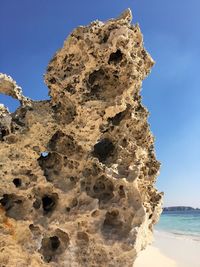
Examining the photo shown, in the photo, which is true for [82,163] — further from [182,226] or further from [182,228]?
[182,226]

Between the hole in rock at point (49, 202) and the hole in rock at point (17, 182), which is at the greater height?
the hole in rock at point (17, 182)

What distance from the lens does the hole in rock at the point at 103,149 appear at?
5.29 meters

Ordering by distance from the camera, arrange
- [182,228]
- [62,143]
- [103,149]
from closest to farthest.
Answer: [62,143] → [103,149] → [182,228]

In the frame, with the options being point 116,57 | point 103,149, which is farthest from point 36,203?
point 116,57

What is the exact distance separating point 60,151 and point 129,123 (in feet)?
3.57

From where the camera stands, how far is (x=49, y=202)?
16.8 ft

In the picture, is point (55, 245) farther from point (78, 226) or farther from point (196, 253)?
point (196, 253)

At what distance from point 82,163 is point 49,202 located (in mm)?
750

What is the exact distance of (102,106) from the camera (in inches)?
193

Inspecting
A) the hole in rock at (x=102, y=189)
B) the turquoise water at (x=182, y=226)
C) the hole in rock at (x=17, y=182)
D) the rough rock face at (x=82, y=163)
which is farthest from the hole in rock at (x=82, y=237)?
the turquoise water at (x=182, y=226)

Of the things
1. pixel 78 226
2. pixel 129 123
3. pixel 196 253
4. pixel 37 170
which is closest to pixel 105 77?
pixel 129 123

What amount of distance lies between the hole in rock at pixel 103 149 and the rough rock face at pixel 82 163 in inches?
0.6

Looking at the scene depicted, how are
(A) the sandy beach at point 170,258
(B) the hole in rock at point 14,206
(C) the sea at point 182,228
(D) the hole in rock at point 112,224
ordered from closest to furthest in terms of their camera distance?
(D) the hole in rock at point 112,224
(B) the hole in rock at point 14,206
(A) the sandy beach at point 170,258
(C) the sea at point 182,228

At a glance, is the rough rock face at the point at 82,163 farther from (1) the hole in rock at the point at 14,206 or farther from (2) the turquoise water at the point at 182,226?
(2) the turquoise water at the point at 182,226
